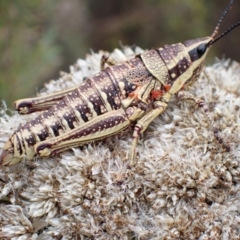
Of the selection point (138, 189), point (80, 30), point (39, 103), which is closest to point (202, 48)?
point (138, 189)

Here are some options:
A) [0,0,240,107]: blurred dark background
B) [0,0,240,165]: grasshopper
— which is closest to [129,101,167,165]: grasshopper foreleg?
[0,0,240,165]: grasshopper

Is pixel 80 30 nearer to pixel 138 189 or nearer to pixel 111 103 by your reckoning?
pixel 111 103

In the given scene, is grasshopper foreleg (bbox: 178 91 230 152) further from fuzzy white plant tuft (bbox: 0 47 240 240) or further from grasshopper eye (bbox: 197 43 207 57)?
grasshopper eye (bbox: 197 43 207 57)

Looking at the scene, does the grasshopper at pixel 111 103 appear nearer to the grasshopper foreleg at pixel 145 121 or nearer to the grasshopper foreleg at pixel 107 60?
the grasshopper foreleg at pixel 145 121

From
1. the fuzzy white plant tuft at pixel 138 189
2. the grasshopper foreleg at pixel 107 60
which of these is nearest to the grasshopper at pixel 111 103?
the fuzzy white plant tuft at pixel 138 189

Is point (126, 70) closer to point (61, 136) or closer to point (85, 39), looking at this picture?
point (61, 136)
